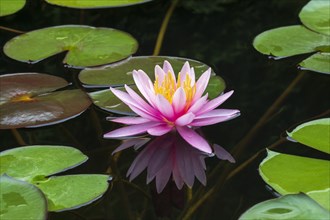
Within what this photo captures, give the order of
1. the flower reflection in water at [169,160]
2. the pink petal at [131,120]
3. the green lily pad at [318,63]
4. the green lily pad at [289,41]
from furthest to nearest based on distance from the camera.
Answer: the green lily pad at [289,41] < the green lily pad at [318,63] < the pink petal at [131,120] < the flower reflection in water at [169,160]

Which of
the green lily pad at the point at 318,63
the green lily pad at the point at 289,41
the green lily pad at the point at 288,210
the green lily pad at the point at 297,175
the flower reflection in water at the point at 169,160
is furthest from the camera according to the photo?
the green lily pad at the point at 289,41

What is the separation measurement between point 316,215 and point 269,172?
20 cm

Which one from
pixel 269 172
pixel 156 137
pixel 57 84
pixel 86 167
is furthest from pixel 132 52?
pixel 269 172

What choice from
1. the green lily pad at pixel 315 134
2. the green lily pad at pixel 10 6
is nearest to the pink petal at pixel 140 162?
the green lily pad at pixel 315 134

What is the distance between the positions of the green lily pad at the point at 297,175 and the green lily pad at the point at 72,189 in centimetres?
34

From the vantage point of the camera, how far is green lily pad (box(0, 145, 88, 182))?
1.33 metres

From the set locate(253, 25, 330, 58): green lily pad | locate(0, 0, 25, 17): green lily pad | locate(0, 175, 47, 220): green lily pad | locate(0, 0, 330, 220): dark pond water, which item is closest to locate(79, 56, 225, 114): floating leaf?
locate(0, 0, 330, 220): dark pond water

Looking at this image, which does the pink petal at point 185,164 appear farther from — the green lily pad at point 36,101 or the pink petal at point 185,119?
the green lily pad at point 36,101

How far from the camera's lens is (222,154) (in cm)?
140

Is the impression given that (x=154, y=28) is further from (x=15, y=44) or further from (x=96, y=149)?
(x=96, y=149)

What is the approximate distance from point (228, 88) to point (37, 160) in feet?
1.88

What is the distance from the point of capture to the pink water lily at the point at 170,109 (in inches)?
54.6

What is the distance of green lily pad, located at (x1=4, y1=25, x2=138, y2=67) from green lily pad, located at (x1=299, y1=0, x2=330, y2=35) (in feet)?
1.80

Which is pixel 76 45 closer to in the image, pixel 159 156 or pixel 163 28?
pixel 163 28
